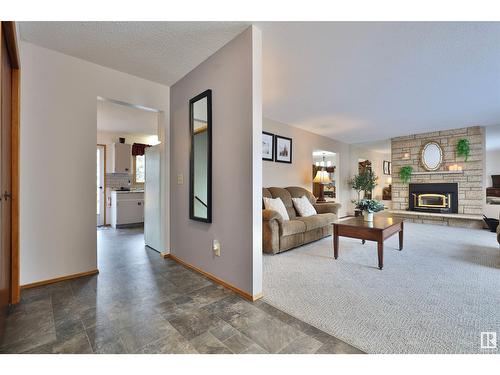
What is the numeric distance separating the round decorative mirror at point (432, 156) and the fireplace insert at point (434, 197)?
0.49 m

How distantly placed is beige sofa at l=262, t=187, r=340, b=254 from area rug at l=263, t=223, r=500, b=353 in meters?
0.17

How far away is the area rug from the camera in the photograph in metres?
1.50

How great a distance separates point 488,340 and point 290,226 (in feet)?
7.16

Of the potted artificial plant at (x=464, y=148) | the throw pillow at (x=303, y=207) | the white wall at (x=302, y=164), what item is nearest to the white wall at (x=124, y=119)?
the white wall at (x=302, y=164)

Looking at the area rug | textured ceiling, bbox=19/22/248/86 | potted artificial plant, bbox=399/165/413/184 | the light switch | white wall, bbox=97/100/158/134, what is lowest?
the area rug

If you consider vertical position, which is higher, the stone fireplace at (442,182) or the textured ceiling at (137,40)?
the textured ceiling at (137,40)

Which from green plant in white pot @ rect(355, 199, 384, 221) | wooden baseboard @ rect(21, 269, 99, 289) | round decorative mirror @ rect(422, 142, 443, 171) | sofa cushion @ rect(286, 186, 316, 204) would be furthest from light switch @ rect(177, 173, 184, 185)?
round decorative mirror @ rect(422, 142, 443, 171)

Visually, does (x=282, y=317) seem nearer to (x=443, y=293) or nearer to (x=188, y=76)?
(x=443, y=293)

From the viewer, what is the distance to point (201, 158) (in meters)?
2.64

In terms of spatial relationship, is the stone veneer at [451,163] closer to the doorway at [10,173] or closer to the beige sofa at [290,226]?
the beige sofa at [290,226]

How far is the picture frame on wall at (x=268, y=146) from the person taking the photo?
4.76 metres

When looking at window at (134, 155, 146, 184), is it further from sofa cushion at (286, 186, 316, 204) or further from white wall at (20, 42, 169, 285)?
sofa cushion at (286, 186, 316, 204)
